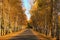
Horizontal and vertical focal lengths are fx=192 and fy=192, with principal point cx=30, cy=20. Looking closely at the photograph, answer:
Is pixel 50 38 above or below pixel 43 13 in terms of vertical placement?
below

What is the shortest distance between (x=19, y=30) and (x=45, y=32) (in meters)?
0.77

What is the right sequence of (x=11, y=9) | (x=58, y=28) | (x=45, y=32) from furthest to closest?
(x=45, y=32) → (x=11, y=9) → (x=58, y=28)

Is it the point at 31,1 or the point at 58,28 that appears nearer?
the point at 58,28

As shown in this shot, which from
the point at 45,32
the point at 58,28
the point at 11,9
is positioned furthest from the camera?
the point at 45,32

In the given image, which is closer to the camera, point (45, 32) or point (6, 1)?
point (6, 1)

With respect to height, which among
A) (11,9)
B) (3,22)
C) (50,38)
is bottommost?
(50,38)

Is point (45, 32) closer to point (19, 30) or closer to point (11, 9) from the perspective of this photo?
point (19, 30)

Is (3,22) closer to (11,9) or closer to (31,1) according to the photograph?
(11,9)

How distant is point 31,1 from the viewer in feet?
17.9

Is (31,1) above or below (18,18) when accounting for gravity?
above

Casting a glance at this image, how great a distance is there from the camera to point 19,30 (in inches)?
214

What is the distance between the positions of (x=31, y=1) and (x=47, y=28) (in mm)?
920

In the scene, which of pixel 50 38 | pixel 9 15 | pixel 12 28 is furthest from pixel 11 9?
pixel 50 38

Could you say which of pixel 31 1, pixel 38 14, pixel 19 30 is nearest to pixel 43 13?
pixel 38 14
